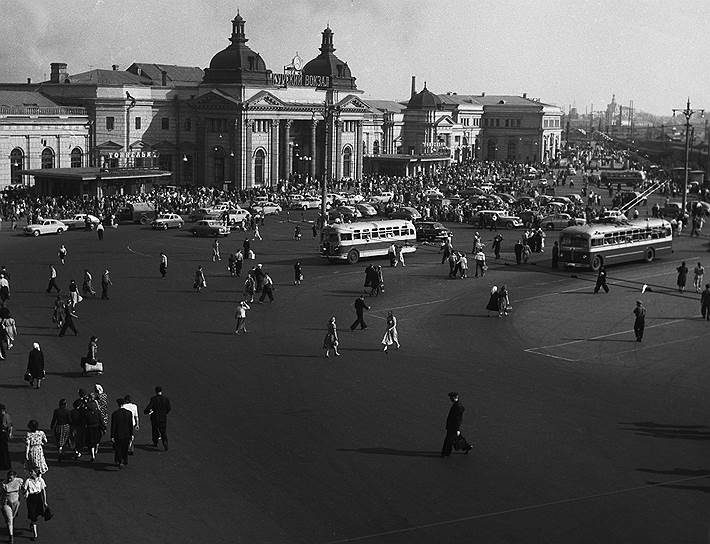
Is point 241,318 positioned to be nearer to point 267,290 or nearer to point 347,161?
point 267,290

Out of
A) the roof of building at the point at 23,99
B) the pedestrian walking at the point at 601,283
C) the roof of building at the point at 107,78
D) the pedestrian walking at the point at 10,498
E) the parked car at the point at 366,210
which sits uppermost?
the roof of building at the point at 107,78

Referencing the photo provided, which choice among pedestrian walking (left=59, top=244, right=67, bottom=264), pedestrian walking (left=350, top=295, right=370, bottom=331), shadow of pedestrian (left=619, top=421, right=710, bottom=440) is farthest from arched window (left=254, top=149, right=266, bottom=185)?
shadow of pedestrian (left=619, top=421, right=710, bottom=440)

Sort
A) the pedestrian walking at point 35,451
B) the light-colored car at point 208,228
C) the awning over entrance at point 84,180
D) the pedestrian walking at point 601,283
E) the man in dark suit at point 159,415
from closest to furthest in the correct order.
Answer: the pedestrian walking at point 35,451
the man in dark suit at point 159,415
the pedestrian walking at point 601,283
the light-colored car at point 208,228
the awning over entrance at point 84,180

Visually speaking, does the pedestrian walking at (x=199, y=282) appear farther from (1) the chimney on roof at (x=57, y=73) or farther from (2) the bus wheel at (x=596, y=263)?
(1) the chimney on roof at (x=57, y=73)

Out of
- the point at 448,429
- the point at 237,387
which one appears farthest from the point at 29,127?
the point at 448,429

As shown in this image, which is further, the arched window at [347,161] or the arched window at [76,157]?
the arched window at [347,161]

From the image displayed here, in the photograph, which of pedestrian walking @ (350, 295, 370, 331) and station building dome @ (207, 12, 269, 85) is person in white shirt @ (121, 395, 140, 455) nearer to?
pedestrian walking @ (350, 295, 370, 331)

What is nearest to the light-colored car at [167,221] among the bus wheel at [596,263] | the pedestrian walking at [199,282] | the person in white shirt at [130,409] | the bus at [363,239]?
the bus at [363,239]
